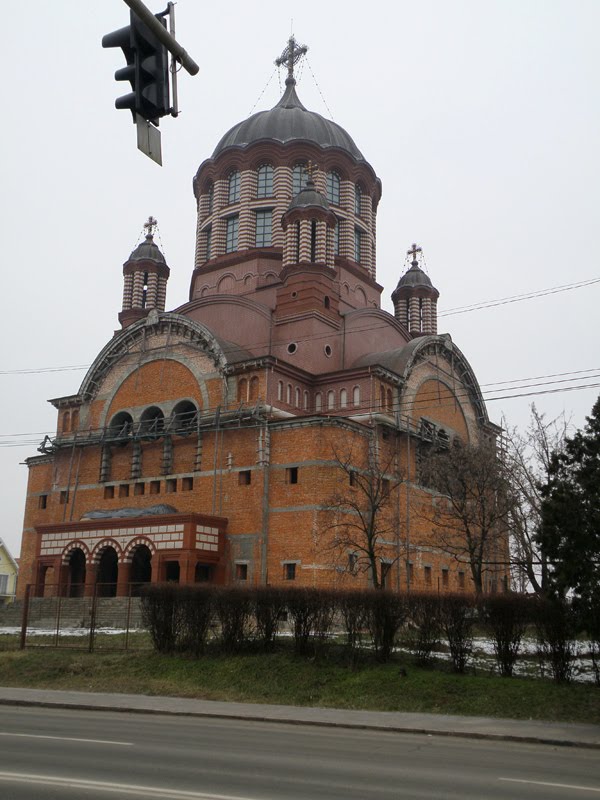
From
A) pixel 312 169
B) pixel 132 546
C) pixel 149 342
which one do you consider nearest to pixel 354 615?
pixel 132 546

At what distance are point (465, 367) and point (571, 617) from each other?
106 feet

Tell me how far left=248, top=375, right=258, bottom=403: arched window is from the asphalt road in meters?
25.5

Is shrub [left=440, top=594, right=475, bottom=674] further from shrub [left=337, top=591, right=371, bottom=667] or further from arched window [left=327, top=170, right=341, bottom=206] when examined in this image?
arched window [left=327, top=170, right=341, bottom=206]

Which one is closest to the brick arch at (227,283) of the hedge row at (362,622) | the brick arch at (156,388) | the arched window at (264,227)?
the arched window at (264,227)

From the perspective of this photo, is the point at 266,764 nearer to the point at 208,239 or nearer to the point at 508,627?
the point at 508,627

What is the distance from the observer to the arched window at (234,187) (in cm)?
5167

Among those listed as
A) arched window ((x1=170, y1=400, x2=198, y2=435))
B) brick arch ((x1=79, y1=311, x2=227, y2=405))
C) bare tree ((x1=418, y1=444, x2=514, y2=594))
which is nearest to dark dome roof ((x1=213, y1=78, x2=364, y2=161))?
brick arch ((x1=79, y1=311, x2=227, y2=405))

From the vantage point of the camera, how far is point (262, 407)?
38.9 metres

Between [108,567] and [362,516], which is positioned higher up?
[362,516]

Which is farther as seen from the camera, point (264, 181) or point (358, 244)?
point (358, 244)

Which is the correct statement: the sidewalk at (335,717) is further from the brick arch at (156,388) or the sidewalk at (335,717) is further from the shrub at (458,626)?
the brick arch at (156,388)

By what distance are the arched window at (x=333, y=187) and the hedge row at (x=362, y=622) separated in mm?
34349

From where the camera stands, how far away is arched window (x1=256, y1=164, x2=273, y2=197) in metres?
50.9

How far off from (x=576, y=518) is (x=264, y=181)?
3915 centimetres
